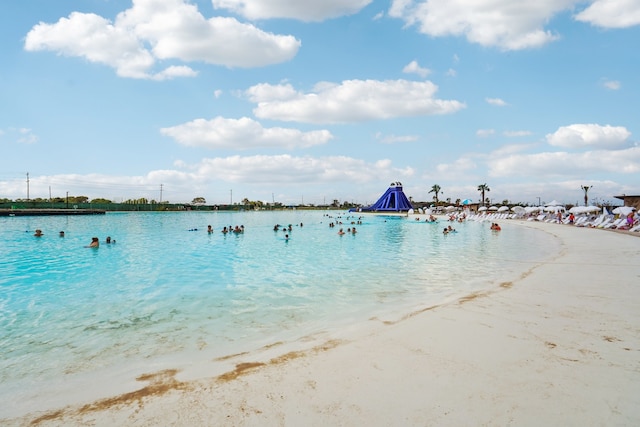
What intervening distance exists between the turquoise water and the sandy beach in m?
0.66

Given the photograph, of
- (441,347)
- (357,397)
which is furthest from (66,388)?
(441,347)

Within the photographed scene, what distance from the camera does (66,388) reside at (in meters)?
4.33

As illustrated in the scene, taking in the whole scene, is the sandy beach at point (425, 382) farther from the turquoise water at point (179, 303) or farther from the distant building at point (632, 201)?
the distant building at point (632, 201)

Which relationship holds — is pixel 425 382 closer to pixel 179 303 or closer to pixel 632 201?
pixel 179 303

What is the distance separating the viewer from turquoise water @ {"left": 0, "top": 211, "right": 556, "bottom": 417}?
5.02 metres

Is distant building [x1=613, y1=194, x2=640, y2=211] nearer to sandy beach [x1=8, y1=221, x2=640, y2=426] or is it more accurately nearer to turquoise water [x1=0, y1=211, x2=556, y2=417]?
turquoise water [x1=0, y1=211, x2=556, y2=417]

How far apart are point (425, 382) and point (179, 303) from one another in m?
6.95

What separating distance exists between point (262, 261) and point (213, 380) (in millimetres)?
12344

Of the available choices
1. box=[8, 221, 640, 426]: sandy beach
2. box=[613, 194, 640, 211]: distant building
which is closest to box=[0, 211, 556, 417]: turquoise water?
box=[8, 221, 640, 426]: sandy beach

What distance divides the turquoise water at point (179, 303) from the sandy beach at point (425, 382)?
2.18 feet

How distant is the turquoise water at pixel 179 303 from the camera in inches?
198

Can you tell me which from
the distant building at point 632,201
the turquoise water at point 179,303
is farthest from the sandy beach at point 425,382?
the distant building at point 632,201

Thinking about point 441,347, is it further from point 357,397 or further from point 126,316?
point 126,316

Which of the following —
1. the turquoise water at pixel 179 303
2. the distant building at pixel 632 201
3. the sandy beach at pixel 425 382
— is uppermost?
the distant building at pixel 632 201
